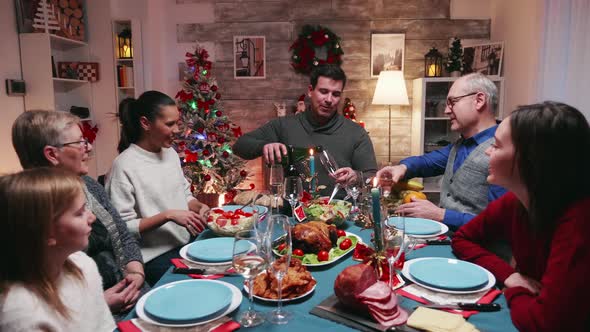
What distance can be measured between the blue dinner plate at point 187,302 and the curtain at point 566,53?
10.7 feet

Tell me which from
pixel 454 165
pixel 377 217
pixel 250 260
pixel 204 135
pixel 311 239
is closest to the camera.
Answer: pixel 250 260

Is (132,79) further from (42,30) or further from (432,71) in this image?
(432,71)

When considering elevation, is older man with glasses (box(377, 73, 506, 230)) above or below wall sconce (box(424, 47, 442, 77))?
below

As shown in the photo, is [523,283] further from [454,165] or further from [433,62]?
[433,62]

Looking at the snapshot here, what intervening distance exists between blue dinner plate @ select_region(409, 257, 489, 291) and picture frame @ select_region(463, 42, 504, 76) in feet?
12.0

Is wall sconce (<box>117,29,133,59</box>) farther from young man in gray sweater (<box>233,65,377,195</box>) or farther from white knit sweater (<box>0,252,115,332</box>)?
white knit sweater (<box>0,252,115,332</box>)

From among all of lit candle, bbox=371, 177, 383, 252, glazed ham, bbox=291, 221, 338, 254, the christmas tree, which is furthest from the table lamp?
lit candle, bbox=371, 177, 383, 252

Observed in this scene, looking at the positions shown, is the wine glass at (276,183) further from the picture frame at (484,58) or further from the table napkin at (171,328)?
the picture frame at (484,58)

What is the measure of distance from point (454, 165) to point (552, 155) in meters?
1.15

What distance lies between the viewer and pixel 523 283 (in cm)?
116

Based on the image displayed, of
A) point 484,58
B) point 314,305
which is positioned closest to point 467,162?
point 314,305

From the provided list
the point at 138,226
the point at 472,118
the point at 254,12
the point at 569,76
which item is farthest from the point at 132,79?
the point at 569,76

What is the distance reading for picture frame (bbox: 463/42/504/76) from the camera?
4379 millimetres

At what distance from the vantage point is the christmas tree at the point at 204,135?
4.54 metres
